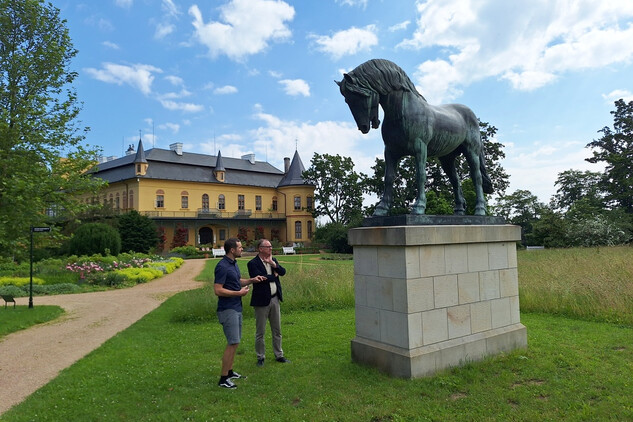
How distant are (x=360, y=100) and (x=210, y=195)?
43916mm

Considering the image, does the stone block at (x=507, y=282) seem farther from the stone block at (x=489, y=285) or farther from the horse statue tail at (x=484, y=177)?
the horse statue tail at (x=484, y=177)

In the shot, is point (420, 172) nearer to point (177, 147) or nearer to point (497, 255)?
point (497, 255)

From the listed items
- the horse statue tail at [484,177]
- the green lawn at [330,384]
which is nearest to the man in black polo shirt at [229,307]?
the green lawn at [330,384]

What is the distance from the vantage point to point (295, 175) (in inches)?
2007

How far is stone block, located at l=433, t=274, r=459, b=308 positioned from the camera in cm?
481

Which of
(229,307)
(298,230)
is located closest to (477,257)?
(229,307)

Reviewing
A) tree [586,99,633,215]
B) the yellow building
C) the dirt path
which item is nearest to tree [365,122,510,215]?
tree [586,99,633,215]

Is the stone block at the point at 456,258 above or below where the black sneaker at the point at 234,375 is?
above

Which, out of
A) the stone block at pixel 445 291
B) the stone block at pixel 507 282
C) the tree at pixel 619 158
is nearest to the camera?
the stone block at pixel 445 291

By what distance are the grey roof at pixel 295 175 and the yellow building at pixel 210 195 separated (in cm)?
13

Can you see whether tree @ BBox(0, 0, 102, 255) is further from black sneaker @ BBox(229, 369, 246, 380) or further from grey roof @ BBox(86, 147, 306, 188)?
grey roof @ BBox(86, 147, 306, 188)

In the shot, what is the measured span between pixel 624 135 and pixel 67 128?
42.4 m

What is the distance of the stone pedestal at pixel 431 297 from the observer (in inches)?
181

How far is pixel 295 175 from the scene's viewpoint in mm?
50969
